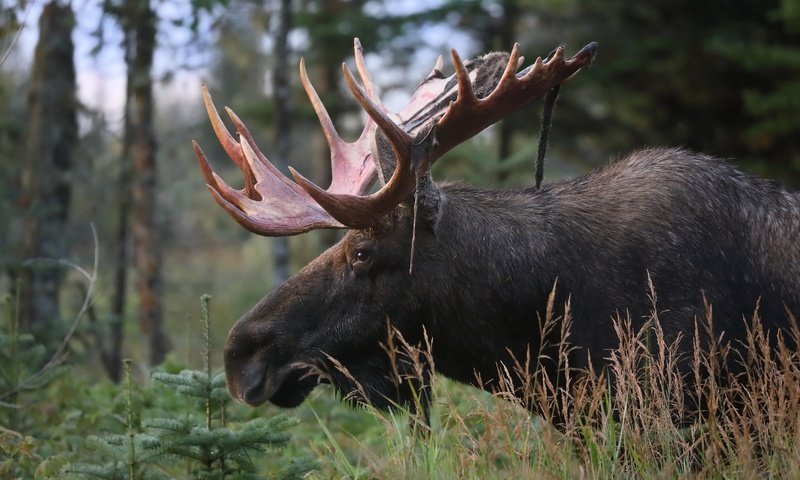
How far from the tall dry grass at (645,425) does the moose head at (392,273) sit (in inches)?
10.9

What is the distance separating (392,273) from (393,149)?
24.0 inches

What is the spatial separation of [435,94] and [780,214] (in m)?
1.82

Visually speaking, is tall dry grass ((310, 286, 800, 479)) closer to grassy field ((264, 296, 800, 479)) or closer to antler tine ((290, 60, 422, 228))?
grassy field ((264, 296, 800, 479))

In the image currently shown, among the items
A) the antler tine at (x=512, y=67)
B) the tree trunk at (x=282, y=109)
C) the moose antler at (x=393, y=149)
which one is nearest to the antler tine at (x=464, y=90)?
the moose antler at (x=393, y=149)

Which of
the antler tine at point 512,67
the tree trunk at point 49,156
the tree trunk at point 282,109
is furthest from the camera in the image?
the tree trunk at point 282,109

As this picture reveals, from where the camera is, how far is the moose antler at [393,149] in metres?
4.42

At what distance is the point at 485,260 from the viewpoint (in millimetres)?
4758

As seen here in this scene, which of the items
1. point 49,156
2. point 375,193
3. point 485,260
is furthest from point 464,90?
point 49,156

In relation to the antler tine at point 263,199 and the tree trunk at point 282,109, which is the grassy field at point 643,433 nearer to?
A: the antler tine at point 263,199

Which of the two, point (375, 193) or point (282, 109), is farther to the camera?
point (282, 109)

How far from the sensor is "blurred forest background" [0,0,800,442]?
8.43 meters

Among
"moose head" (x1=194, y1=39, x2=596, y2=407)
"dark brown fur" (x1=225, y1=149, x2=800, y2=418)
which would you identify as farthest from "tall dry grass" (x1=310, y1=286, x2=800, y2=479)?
"moose head" (x1=194, y1=39, x2=596, y2=407)

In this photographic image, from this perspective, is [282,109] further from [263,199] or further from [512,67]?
[512,67]

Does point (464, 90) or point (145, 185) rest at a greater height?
point (464, 90)
